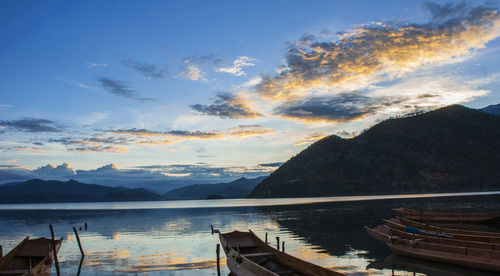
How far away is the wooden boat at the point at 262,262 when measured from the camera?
16.6 m

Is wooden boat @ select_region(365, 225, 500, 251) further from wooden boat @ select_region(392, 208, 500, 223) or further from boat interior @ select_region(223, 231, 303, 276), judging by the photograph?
wooden boat @ select_region(392, 208, 500, 223)

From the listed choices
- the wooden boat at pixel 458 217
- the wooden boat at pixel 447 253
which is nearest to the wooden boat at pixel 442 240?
the wooden boat at pixel 447 253

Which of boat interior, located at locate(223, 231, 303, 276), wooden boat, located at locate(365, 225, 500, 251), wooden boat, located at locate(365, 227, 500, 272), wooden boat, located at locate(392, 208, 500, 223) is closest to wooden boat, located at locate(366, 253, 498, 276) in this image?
wooden boat, located at locate(365, 227, 500, 272)

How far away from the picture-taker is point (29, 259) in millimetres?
25141

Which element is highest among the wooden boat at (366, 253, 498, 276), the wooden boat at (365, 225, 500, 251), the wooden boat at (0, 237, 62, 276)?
the wooden boat at (365, 225, 500, 251)

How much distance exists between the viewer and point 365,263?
Answer: 24.0m

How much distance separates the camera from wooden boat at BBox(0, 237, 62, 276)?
69.7 ft

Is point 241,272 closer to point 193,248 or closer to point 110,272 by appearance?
point 110,272

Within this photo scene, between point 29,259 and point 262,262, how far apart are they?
17.6 m

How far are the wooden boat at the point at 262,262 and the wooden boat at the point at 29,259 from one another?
11.9m

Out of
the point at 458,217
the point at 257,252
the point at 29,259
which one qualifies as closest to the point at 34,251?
the point at 29,259

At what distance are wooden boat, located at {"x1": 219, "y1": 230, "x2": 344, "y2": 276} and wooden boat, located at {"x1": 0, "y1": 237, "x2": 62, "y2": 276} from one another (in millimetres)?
11947

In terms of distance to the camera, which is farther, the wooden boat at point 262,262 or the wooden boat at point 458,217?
the wooden boat at point 458,217

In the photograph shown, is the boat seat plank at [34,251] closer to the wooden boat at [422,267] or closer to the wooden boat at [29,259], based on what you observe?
the wooden boat at [29,259]
